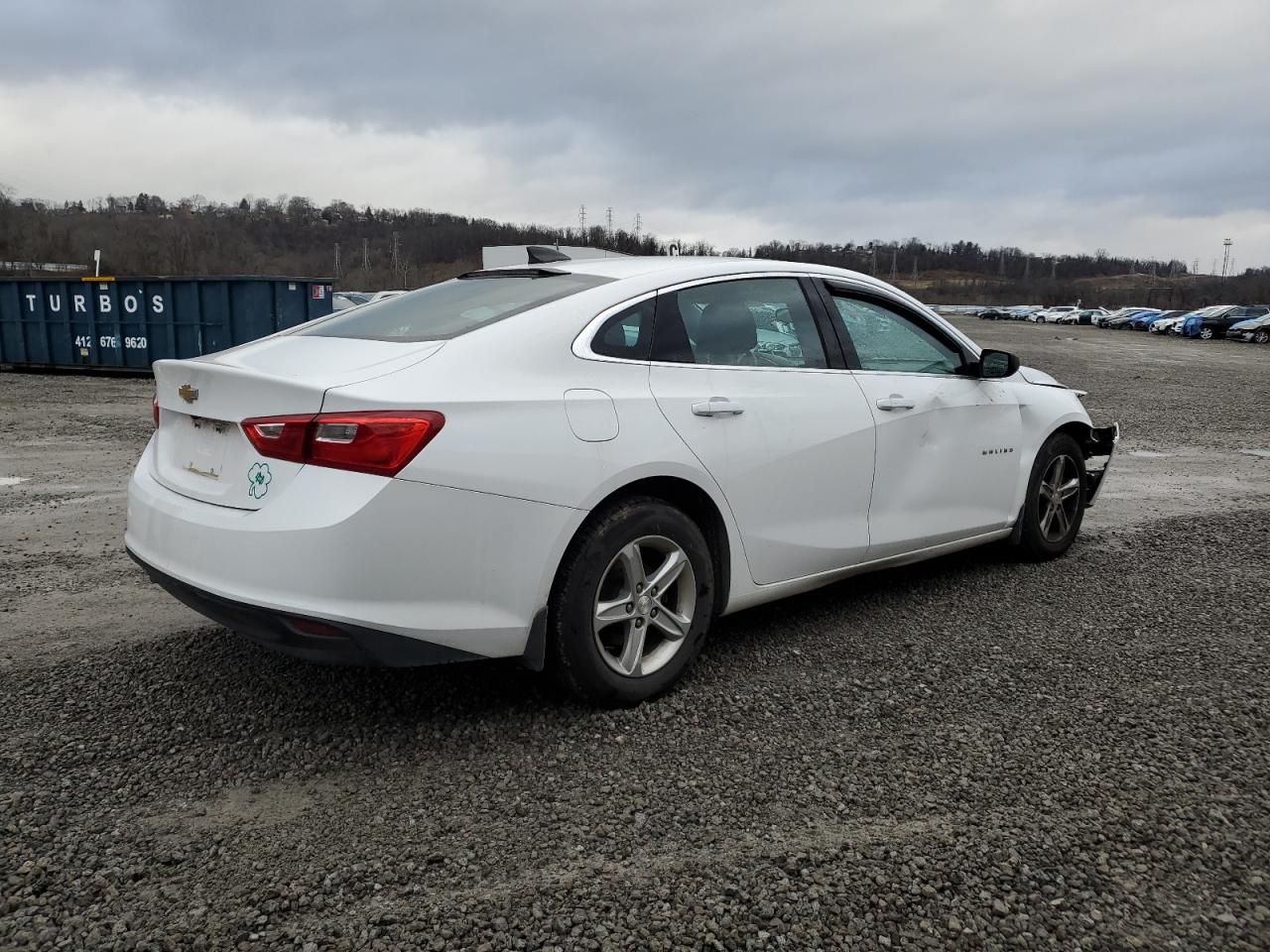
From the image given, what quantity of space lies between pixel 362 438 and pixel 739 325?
168 cm

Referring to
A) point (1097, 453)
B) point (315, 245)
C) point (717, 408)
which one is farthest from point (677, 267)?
point (315, 245)

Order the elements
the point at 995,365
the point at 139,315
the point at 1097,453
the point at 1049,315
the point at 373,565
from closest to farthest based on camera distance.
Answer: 1. the point at 373,565
2. the point at 995,365
3. the point at 1097,453
4. the point at 139,315
5. the point at 1049,315

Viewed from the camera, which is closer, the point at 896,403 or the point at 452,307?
the point at 452,307

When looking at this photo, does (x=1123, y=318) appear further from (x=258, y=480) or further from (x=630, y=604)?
(x=258, y=480)

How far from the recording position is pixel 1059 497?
5461 mm

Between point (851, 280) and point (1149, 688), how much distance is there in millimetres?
2043

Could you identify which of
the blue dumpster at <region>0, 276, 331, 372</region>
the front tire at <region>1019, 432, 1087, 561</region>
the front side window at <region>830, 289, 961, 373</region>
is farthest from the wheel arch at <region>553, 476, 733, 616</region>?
the blue dumpster at <region>0, 276, 331, 372</region>

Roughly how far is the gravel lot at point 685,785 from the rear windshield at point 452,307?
1.29m

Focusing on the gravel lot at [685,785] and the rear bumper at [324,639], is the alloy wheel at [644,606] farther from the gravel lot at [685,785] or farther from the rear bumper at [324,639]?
the rear bumper at [324,639]

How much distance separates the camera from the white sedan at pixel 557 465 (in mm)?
2822

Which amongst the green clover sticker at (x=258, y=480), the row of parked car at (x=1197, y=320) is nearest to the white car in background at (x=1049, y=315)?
the row of parked car at (x=1197, y=320)

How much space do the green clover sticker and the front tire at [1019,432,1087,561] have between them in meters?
3.88

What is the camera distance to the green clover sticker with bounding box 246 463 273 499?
290cm

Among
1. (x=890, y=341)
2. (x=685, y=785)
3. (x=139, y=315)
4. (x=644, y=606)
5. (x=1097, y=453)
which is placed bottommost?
(x=685, y=785)
